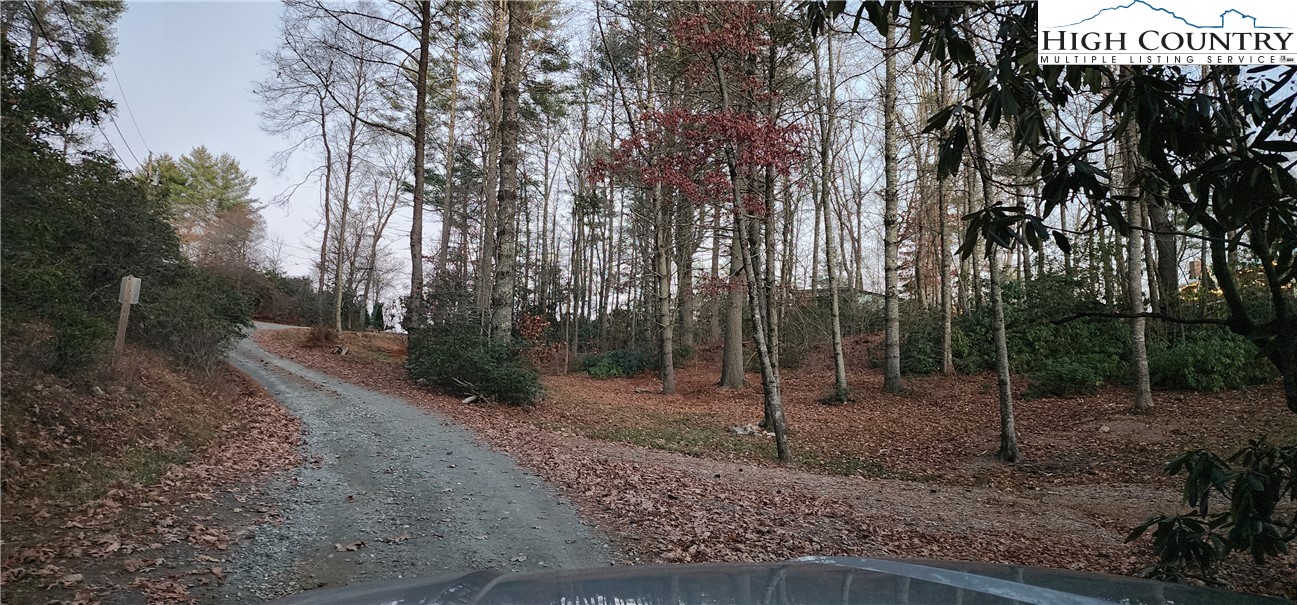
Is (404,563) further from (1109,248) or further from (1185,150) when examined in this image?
(1109,248)

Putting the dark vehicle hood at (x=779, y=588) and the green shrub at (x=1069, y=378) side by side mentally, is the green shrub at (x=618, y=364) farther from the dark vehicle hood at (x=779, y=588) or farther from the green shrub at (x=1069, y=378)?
the dark vehicle hood at (x=779, y=588)

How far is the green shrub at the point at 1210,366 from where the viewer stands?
1086cm

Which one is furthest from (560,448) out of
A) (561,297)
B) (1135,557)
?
(561,297)

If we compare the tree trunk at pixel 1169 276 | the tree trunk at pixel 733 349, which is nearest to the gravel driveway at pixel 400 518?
the tree trunk at pixel 733 349

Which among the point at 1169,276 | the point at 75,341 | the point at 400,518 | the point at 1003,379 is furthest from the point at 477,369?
the point at 1169,276

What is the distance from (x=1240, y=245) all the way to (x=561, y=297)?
27150 mm

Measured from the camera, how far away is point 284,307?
30484 millimetres

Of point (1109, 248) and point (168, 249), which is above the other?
point (1109, 248)

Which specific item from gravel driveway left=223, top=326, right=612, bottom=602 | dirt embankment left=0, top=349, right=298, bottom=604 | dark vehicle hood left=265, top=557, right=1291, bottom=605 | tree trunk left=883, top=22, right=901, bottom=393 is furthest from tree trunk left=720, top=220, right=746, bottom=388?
dark vehicle hood left=265, top=557, right=1291, bottom=605

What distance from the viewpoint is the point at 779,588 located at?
1.52 m

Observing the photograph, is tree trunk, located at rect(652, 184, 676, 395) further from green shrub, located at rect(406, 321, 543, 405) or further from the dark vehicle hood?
the dark vehicle hood

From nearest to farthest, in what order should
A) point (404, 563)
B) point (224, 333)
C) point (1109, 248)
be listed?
point (404, 563)
point (224, 333)
point (1109, 248)

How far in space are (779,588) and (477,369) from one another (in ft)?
37.5

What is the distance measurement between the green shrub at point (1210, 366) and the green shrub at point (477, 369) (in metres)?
11.9
